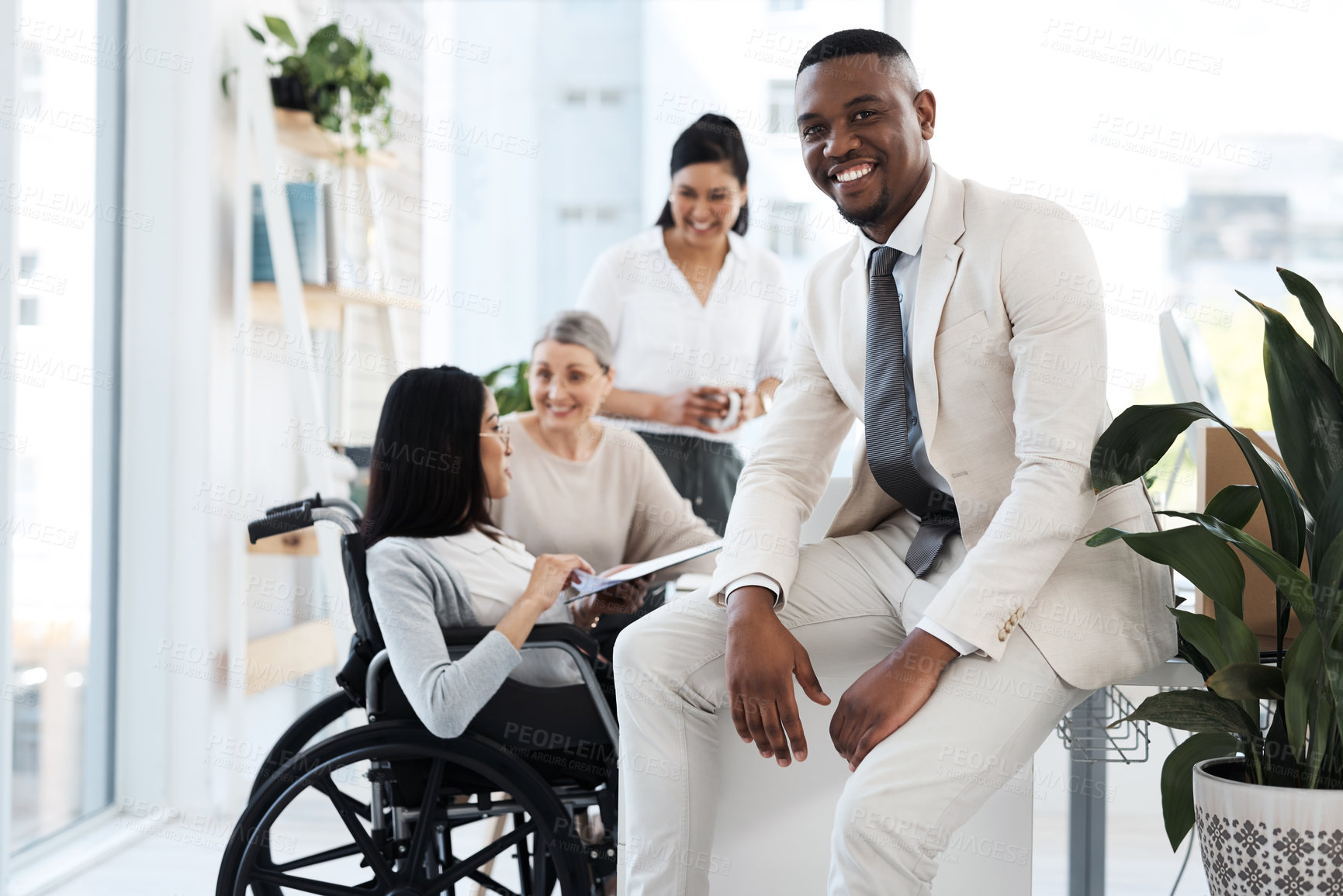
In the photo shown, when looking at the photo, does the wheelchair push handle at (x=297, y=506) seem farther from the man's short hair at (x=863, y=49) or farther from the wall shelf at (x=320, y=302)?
the wall shelf at (x=320, y=302)

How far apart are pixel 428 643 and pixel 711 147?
1.48 meters

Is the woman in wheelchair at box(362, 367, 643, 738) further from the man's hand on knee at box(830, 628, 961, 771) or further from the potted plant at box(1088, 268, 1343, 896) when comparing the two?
the potted plant at box(1088, 268, 1343, 896)

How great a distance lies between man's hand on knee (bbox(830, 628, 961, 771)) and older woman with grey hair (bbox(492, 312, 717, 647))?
0.88 metres

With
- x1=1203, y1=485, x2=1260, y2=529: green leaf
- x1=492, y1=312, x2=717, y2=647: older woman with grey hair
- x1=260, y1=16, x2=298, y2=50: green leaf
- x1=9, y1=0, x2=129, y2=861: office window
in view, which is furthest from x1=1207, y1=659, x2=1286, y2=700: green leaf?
x1=260, y1=16, x2=298, y2=50: green leaf

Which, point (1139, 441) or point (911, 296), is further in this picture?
point (911, 296)

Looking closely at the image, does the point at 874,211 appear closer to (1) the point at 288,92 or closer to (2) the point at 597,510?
(2) the point at 597,510

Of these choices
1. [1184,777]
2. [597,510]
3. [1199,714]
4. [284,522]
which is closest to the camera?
[1199,714]

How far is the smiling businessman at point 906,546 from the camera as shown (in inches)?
51.3

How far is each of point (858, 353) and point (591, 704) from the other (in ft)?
2.19

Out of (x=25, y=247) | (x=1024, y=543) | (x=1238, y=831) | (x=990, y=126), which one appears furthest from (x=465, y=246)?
(x=1238, y=831)

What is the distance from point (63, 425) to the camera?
8.46ft

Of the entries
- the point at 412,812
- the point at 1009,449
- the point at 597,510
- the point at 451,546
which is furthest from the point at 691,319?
the point at 412,812

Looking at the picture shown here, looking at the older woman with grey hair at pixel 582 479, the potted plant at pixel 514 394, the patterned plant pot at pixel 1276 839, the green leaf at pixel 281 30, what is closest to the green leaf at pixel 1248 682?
the patterned plant pot at pixel 1276 839

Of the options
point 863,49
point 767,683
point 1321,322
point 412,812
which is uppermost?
point 863,49
